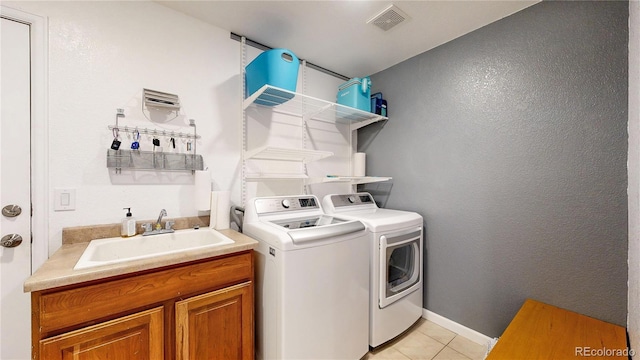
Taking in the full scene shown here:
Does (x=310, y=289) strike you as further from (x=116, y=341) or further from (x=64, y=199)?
(x=64, y=199)

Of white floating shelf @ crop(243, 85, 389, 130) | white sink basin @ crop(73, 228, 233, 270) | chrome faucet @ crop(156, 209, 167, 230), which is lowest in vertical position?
white sink basin @ crop(73, 228, 233, 270)

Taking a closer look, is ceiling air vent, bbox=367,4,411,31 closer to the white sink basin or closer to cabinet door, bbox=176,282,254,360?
the white sink basin

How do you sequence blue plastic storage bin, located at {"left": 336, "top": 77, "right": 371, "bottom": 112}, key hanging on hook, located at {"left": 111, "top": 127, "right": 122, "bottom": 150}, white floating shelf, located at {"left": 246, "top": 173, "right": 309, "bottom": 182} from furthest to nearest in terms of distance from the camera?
blue plastic storage bin, located at {"left": 336, "top": 77, "right": 371, "bottom": 112}
white floating shelf, located at {"left": 246, "top": 173, "right": 309, "bottom": 182}
key hanging on hook, located at {"left": 111, "top": 127, "right": 122, "bottom": 150}

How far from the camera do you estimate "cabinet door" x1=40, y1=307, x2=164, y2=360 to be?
0.92 meters

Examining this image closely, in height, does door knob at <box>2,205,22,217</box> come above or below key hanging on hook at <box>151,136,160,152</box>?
below

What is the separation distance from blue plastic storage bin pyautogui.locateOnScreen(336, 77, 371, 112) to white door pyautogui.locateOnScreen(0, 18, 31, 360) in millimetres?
2116

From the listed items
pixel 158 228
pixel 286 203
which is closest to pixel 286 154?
pixel 286 203

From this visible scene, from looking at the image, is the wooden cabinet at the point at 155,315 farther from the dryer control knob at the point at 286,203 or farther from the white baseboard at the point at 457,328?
the white baseboard at the point at 457,328

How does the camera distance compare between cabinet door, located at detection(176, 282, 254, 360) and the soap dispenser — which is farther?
the soap dispenser

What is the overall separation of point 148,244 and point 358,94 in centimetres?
204

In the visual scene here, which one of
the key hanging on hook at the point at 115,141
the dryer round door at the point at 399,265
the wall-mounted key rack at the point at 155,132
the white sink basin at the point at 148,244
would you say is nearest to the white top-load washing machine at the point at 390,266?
the dryer round door at the point at 399,265

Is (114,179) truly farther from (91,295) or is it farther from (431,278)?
(431,278)

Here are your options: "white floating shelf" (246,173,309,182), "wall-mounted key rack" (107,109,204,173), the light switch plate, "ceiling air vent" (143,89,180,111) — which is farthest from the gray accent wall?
the light switch plate

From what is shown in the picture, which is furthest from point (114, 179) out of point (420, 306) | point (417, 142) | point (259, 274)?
point (420, 306)
